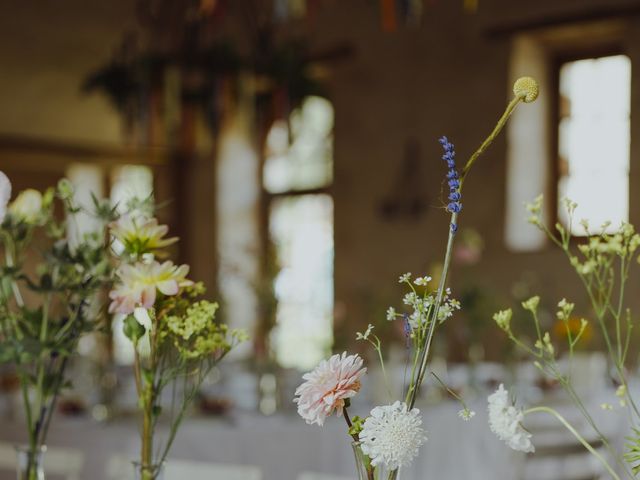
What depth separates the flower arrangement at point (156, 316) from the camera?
45.4 inches

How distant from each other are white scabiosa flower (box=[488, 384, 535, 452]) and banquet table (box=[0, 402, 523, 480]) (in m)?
1.98

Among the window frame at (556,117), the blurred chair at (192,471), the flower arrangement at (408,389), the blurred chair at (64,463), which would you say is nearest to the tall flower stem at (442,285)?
the flower arrangement at (408,389)

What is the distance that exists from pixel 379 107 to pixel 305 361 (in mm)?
2022

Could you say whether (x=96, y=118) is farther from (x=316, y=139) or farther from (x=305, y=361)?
(x=305, y=361)

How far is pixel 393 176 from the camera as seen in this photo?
702cm

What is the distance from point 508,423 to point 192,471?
191 centimetres

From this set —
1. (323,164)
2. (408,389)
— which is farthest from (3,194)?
(323,164)

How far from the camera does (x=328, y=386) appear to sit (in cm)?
100

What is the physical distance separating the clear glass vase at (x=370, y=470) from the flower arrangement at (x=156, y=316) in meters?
0.22

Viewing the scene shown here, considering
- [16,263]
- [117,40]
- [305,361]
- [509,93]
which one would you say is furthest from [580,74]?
[16,263]

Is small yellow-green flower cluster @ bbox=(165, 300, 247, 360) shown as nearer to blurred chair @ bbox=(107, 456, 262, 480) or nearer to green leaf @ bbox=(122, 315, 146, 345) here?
green leaf @ bbox=(122, 315, 146, 345)

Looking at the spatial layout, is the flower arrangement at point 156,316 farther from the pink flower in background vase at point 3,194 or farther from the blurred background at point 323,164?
the blurred background at point 323,164

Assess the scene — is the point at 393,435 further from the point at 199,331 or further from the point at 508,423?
the point at 199,331

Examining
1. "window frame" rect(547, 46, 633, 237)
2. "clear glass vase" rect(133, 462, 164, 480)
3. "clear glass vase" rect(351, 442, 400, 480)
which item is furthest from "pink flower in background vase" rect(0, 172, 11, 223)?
"window frame" rect(547, 46, 633, 237)
